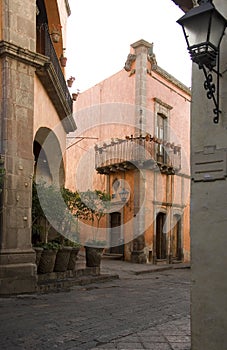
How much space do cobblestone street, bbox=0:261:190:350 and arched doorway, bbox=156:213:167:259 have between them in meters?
8.69

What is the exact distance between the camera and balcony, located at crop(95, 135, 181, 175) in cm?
1772

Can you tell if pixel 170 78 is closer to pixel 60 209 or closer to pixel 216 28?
pixel 60 209

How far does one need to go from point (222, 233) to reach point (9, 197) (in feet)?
18.3

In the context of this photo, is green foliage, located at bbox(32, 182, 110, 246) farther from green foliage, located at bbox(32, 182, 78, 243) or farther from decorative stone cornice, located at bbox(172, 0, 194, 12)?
decorative stone cornice, located at bbox(172, 0, 194, 12)

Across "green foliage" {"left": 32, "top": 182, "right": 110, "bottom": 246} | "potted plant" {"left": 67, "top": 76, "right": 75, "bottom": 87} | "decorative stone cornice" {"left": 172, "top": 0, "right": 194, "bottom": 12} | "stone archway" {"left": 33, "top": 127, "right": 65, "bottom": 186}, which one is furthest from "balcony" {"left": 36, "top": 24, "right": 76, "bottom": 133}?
"decorative stone cornice" {"left": 172, "top": 0, "right": 194, "bottom": 12}

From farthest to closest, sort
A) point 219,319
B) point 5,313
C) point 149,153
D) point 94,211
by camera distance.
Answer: point 149,153, point 94,211, point 5,313, point 219,319

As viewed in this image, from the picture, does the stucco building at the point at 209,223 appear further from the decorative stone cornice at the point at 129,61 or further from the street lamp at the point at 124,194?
the decorative stone cornice at the point at 129,61

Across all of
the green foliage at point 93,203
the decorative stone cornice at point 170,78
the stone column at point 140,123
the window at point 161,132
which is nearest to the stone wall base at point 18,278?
the green foliage at point 93,203

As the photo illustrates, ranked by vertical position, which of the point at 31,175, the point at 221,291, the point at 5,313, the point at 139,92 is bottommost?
the point at 5,313

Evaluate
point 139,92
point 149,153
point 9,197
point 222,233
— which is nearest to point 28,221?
point 9,197

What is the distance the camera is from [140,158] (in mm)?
17641

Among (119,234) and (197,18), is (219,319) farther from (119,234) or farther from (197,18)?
(119,234)

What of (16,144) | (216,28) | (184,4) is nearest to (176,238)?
(16,144)

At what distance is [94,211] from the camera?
11734 mm
